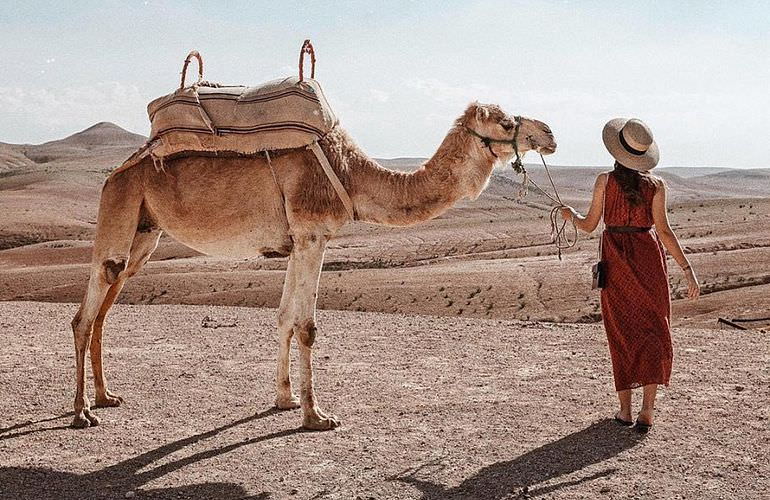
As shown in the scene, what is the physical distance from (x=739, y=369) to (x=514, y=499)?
16.2 ft

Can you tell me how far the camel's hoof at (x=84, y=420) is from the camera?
788 cm


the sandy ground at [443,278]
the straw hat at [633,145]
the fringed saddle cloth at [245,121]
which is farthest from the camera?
the sandy ground at [443,278]

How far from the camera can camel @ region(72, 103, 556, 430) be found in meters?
7.71

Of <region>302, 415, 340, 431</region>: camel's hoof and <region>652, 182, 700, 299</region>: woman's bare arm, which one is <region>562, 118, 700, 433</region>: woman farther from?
<region>302, 415, 340, 431</region>: camel's hoof

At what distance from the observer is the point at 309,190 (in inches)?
306

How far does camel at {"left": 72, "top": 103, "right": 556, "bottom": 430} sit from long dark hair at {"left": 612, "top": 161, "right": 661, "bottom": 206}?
0.65 m

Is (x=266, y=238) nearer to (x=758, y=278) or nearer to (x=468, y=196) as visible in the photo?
(x=468, y=196)

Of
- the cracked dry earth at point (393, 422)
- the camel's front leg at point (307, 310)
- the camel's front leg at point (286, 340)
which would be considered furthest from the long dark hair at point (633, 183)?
the camel's front leg at point (286, 340)

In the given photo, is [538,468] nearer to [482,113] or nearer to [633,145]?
[633,145]

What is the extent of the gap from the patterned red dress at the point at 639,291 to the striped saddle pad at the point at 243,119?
2670 mm

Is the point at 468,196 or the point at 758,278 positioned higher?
the point at 468,196

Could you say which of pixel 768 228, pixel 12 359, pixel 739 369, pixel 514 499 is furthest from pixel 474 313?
pixel 768 228

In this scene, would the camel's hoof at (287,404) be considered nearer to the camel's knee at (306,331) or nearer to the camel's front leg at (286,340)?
the camel's front leg at (286,340)

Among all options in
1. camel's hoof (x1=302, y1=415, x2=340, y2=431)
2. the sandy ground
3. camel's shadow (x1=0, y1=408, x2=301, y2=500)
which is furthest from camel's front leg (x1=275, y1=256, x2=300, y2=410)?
the sandy ground
